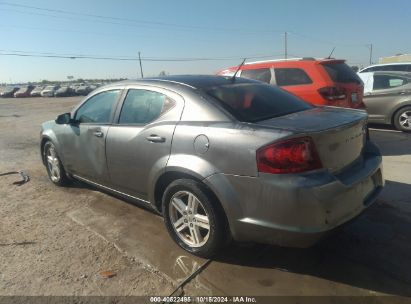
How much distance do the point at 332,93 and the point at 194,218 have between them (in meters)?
4.49

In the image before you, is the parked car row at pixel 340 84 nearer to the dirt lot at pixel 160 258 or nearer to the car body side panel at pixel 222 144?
the dirt lot at pixel 160 258

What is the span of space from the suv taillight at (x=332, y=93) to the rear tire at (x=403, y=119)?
2951 mm

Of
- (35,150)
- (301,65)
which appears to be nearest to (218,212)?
(301,65)

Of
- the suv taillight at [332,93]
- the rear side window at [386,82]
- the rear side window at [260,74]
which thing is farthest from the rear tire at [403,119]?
the rear side window at [260,74]

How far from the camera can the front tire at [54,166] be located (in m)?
5.53

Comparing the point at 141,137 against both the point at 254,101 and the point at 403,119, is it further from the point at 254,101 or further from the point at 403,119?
the point at 403,119

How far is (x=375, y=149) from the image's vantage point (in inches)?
144

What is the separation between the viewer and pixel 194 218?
133 inches

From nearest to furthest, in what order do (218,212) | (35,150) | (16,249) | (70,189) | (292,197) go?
(292,197), (218,212), (16,249), (70,189), (35,150)

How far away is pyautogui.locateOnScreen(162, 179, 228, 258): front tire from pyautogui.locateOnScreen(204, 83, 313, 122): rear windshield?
0.72 metres

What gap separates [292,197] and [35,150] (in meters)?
7.62

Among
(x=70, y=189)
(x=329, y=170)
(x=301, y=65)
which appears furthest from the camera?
(x=301, y=65)

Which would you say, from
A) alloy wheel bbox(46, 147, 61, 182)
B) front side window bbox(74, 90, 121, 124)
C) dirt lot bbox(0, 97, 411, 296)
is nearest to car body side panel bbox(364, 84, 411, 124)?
dirt lot bbox(0, 97, 411, 296)

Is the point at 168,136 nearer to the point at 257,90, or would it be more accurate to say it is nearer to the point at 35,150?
the point at 257,90
